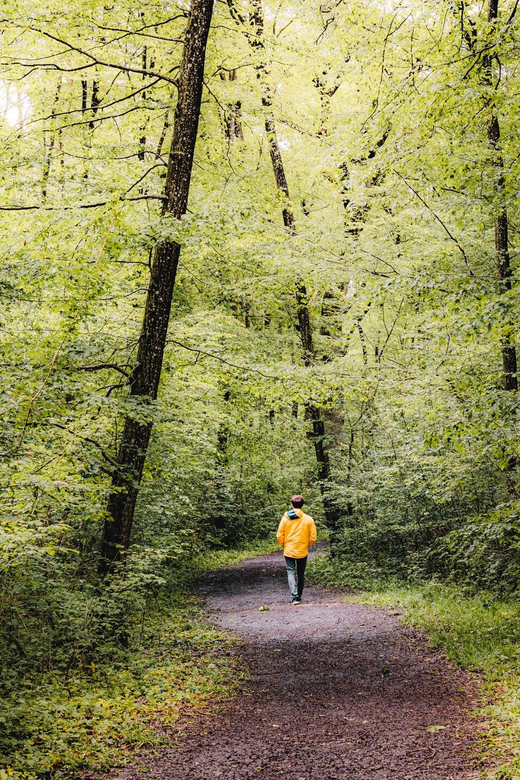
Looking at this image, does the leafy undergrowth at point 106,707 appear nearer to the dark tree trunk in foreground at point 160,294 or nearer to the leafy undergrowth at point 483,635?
the dark tree trunk in foreground at point 160,294

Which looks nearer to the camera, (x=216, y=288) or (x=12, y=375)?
(x=12, y=375)

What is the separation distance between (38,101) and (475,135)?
29.5 feet

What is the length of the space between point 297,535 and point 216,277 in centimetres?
718

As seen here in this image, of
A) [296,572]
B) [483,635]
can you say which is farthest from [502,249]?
[296,572]

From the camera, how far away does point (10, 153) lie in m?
7.20

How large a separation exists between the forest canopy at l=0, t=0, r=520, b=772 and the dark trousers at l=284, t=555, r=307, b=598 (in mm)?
2237

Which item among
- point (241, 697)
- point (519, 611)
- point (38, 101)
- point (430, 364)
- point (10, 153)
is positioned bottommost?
point (241, 697)

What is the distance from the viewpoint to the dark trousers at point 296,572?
10.8m

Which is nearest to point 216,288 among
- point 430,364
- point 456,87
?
point 430,364

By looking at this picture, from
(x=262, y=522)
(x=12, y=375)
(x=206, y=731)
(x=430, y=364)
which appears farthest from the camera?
(x=262, y=522)

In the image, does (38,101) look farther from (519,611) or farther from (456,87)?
(519,611)

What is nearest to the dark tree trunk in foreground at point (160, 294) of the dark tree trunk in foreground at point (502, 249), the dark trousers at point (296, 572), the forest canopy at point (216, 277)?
the forest canopy at point (216, 277)

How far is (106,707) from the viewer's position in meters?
5.42

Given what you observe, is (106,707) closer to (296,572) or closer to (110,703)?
(110,703)
